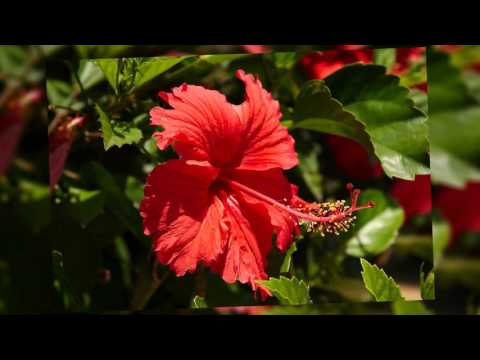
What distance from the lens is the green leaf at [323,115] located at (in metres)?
0.82

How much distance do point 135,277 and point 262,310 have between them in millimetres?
170

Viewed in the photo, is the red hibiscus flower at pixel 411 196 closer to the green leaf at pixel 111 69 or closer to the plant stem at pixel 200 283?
the plant stem at pixel 200 283

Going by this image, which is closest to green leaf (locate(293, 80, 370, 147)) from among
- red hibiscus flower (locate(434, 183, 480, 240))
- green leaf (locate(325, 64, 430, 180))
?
green leaf (locate(325, 64, 430, 180))

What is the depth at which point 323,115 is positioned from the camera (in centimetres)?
83

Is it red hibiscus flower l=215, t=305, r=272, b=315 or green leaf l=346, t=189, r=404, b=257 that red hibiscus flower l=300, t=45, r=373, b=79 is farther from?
red hibiscus flower l=215, t=305, r=272, b=315

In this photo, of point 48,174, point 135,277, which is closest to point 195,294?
point 135,277

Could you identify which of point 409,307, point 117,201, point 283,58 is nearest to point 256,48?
point 283,58

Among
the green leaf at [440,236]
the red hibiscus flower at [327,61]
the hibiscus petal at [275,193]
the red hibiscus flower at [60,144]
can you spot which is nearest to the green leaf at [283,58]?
the red hibiscus flower at [327,61]

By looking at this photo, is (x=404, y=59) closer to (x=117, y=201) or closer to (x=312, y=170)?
(x=312, y=170)

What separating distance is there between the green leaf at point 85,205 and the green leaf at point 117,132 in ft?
0.22

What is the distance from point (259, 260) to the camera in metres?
0.84

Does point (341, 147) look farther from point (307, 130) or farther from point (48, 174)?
point (48, 174)

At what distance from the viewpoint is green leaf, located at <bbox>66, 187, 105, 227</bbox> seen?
833 mm

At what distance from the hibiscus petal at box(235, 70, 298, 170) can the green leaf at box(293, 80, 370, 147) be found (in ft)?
0.09
